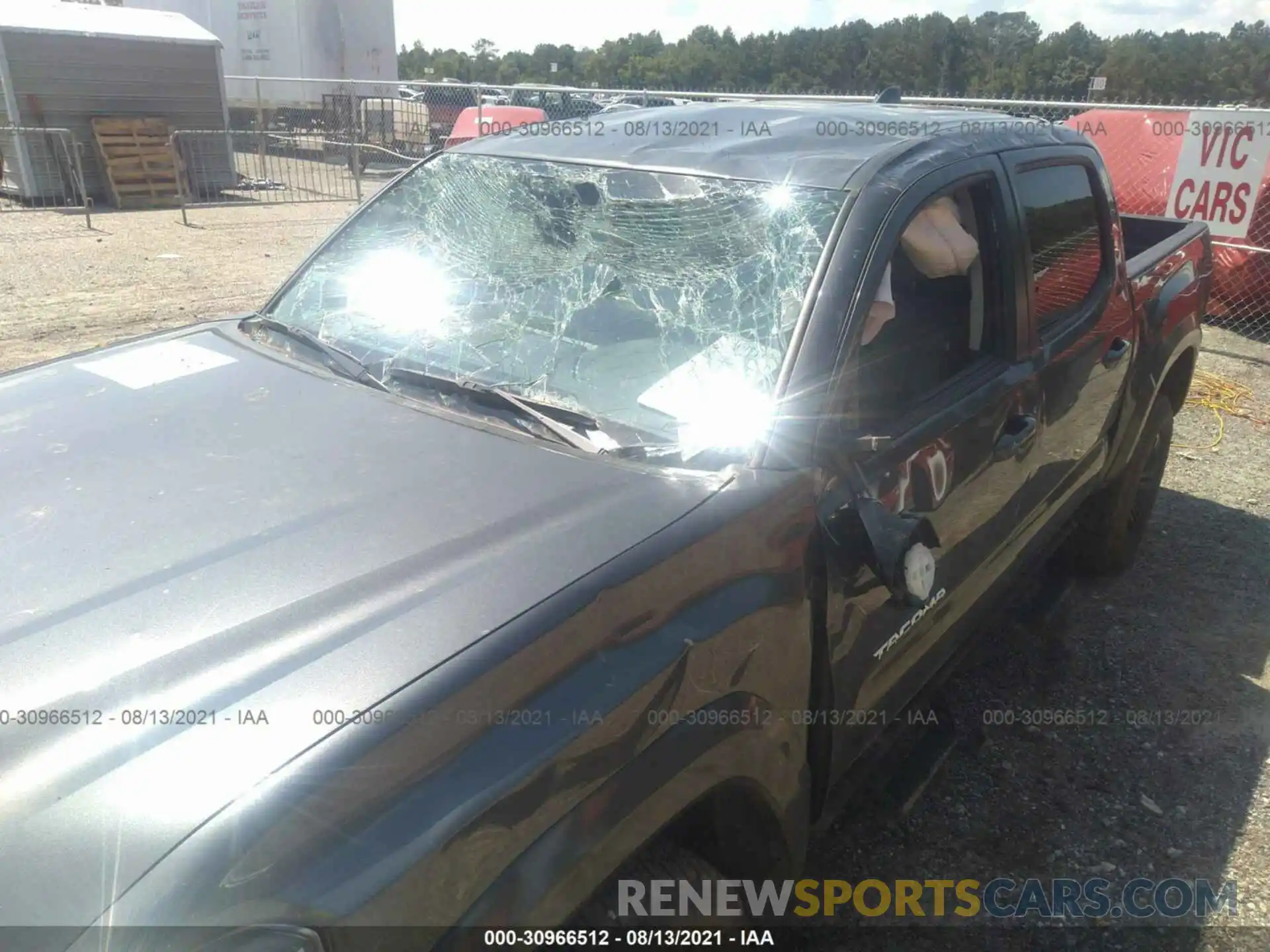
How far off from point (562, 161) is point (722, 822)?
1.77m

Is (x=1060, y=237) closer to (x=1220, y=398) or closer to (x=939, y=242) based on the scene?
(x=939, y=242)

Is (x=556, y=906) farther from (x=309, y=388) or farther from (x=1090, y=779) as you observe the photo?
(x=1090, y=779)

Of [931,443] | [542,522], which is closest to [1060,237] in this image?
[931,443]

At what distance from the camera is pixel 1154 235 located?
182 inches

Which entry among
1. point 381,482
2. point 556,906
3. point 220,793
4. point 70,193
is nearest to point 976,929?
point 556,906

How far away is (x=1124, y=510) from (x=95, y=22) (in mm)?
16232

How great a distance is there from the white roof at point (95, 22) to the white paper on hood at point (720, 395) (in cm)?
1558

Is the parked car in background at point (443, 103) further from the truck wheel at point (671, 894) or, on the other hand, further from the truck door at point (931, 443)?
the truck wheel at point (671, 894)

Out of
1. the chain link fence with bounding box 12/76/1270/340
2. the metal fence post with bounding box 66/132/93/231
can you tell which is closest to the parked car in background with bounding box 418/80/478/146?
the chain link fence with bounding box 12/76/1270/340

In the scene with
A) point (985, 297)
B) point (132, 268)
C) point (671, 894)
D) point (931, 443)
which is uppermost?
point (985, 297)

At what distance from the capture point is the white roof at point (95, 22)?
13.9 m

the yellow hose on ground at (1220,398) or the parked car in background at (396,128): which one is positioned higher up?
the parked car in background at (396,128)

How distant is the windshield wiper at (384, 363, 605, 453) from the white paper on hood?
0.17 metres

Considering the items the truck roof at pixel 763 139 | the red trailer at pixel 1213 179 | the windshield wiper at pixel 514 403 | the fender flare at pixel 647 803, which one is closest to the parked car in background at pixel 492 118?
the red trailer at pixel 1213 179
